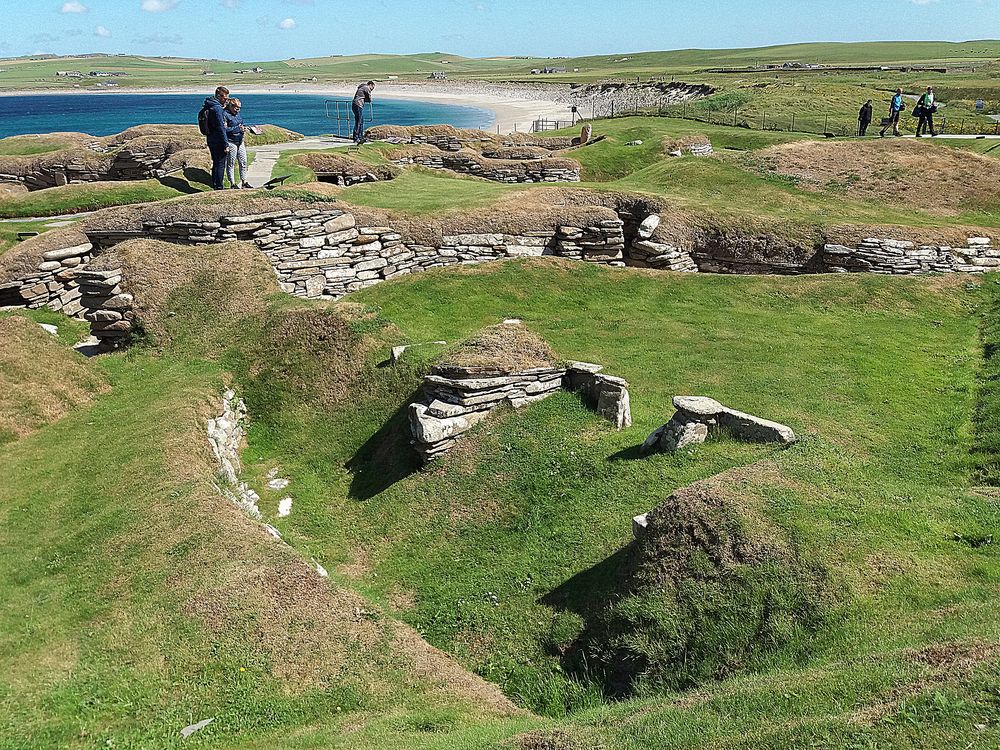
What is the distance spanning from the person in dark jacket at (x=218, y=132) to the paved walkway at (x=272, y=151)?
1987 millimetres

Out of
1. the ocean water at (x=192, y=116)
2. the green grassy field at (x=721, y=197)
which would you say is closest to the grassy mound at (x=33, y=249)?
the green grassy field at (x=721, y=197)

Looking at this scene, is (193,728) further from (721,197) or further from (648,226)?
(721,197)

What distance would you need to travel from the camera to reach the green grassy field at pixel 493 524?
7961 millimetres

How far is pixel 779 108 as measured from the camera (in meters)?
64.8

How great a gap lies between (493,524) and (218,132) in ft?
62.2

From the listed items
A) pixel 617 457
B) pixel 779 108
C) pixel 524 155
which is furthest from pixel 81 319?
pixel 779 108

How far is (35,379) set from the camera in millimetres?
17359

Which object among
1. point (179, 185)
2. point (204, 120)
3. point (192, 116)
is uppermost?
point (192, 116)

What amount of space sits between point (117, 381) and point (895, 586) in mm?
Answer: 18356

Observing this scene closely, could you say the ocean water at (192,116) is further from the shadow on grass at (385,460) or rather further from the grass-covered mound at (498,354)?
the shadow on grass at (385,460)

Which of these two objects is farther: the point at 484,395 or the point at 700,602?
the point at 484,395

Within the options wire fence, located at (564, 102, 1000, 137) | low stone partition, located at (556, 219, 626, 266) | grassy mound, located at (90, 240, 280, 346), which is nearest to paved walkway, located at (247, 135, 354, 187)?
grassy mound, located at (90, 240, 280, 346)

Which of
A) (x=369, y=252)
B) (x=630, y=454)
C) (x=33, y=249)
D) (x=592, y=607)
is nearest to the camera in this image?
(x=592, y=607)

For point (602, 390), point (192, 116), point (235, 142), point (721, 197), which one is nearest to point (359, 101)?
point (235, 142)
